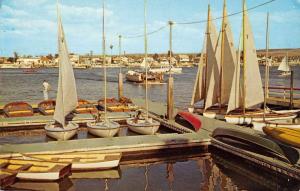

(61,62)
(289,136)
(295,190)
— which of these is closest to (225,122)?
(289,136)

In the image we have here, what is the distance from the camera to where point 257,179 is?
19.5 m

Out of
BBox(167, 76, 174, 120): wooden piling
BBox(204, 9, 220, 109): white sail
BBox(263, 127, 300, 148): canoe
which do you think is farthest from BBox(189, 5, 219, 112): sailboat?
BBox(263, 127, 300, 148): canoe

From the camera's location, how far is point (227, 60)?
3212 centimetres

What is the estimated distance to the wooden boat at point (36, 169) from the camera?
712 inches

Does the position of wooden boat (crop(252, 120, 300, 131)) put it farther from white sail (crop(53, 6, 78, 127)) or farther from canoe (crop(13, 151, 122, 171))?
white sail (crop(53, 6, 78, 127))

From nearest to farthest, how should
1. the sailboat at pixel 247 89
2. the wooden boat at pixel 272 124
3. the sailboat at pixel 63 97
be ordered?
the sailboat at pixel 63 97 → the wooden boat at pixel 272 124 → the sailboat at pixel 247 89

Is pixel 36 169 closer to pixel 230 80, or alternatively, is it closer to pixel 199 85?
pixel 199 85

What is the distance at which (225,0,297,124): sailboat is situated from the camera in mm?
28391

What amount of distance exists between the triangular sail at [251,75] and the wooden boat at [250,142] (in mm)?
7266

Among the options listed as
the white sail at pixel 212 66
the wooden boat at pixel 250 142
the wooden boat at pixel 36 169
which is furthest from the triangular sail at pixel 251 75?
the wooden boat at pixel 36 169

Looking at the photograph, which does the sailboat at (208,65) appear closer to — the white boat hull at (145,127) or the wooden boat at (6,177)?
the white boat hull at (145,127)

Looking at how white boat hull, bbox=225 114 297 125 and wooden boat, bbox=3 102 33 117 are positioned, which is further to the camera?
wooden boat, bbox=3 102 33 117

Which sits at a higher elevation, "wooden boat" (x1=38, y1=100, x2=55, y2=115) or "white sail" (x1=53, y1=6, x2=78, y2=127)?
"white sail" (x1=53, y1=6, x2=78, y2=127)

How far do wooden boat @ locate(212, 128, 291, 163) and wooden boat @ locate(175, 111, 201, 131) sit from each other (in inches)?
109
